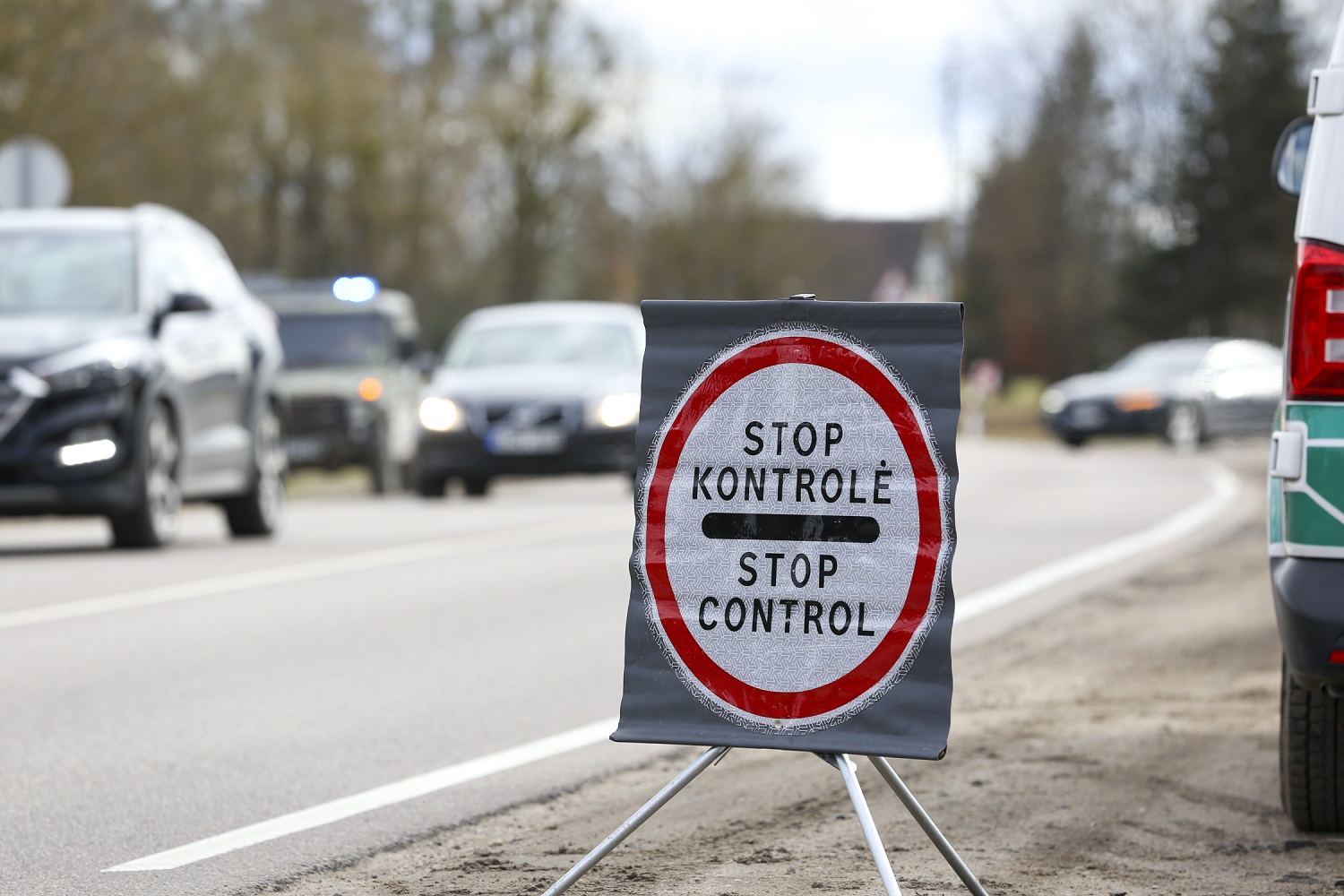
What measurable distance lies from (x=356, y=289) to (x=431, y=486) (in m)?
4.95

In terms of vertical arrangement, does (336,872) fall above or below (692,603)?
below

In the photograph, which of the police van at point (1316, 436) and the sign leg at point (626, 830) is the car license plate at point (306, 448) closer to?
the police van at point (1316, 436)

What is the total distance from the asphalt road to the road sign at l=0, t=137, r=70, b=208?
11.0ft

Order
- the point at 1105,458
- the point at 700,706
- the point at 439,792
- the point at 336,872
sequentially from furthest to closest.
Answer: the point at 1105,458, the point at 439,792, the point at 336,872, the point at 700,706

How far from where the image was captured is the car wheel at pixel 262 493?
1491 cm

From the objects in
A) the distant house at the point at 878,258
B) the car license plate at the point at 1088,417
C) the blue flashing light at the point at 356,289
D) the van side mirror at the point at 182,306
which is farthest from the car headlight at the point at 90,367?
the distant house at the point at 878,258

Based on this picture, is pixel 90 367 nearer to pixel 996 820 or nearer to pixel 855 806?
pixel 996 820

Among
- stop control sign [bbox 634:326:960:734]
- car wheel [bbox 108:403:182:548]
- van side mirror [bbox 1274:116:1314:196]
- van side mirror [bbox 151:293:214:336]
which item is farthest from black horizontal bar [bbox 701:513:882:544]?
van side mirror [bbox 151:293:214:336]

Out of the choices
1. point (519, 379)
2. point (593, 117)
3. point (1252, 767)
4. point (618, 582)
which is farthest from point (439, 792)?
point (593, 117)

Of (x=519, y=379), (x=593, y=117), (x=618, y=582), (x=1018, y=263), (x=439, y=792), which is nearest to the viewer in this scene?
(x=439, y=792)

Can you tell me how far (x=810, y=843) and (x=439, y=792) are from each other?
1.23 metres

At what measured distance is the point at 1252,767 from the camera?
21.0 ft

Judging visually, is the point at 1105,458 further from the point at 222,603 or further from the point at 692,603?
the point at 692,603

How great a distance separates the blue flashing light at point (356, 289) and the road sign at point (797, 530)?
66.0 ft
